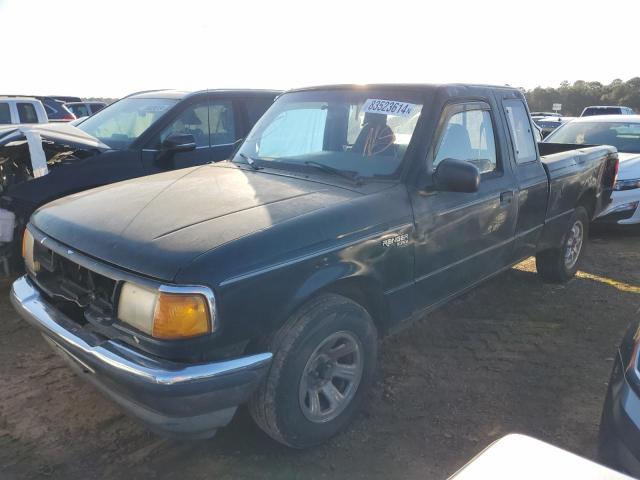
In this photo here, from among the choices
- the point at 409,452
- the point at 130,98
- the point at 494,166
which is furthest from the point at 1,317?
the point at 494,166

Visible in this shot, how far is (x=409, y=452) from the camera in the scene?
286 cm

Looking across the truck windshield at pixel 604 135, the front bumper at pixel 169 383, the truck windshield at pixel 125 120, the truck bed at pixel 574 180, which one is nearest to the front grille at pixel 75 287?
the front bumper at pixel 169 383

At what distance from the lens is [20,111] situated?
Result: 37.1 feet

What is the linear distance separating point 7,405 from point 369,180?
2.57m

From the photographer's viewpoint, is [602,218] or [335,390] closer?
[335,390]

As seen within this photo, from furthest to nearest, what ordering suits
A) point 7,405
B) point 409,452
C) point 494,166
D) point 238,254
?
point 494,166 < point 7,405 < point 409,452 < point 238,254

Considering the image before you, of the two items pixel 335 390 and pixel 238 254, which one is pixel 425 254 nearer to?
pixel 335 390

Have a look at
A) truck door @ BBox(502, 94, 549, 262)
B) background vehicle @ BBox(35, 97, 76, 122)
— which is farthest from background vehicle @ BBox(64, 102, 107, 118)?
truck door @ BBox(502, 94, 549, 262)

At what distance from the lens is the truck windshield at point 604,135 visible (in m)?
8.04

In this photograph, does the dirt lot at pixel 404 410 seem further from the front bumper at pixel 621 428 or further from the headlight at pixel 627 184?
the headlight at pixel 627 184

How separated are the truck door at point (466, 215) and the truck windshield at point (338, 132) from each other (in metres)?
0.25

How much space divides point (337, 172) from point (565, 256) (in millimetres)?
3164

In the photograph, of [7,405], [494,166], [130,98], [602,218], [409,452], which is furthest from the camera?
[602,218]

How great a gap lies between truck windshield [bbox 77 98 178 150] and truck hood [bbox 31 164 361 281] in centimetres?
214
